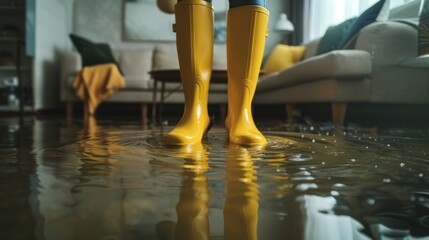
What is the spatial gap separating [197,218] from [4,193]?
0.27 m

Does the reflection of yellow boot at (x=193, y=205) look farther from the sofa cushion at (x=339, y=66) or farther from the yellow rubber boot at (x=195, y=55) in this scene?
the sofa cushion at (x=339, y=66)

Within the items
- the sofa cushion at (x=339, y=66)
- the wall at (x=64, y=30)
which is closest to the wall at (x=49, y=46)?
the wall at (x=64, y=30)

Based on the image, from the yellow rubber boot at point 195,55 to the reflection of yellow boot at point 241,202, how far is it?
0.36m

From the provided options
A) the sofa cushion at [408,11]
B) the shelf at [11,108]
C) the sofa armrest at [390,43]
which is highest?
the sofa cushion at [408,11]

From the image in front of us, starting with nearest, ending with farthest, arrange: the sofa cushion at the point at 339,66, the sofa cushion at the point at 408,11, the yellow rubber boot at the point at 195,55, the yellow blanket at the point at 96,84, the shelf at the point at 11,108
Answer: the yellow rubber boot at the point at 195,55 < the sofa cushion at the point at 339,66 < the sofa cushion at the point at 408,11 < the yellow blanket at the point at 96,84 < the shelf at the point at 11,108

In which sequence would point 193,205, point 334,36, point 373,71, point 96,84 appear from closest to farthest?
point 193,205
point 373,71
point 334,36
point 96,84

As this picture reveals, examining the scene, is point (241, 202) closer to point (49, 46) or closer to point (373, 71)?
point (373, 71)

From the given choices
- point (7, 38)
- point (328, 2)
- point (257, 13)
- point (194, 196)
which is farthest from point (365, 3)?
point (7, 38)

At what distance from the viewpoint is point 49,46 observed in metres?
4.02

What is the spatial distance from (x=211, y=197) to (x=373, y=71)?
1.88 m

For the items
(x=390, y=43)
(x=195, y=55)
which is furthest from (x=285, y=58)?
(x=195, y=55)

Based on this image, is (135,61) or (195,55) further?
(135,61)

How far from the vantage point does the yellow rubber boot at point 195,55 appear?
1.03 metres

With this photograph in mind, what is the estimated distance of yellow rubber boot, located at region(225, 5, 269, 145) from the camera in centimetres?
104
